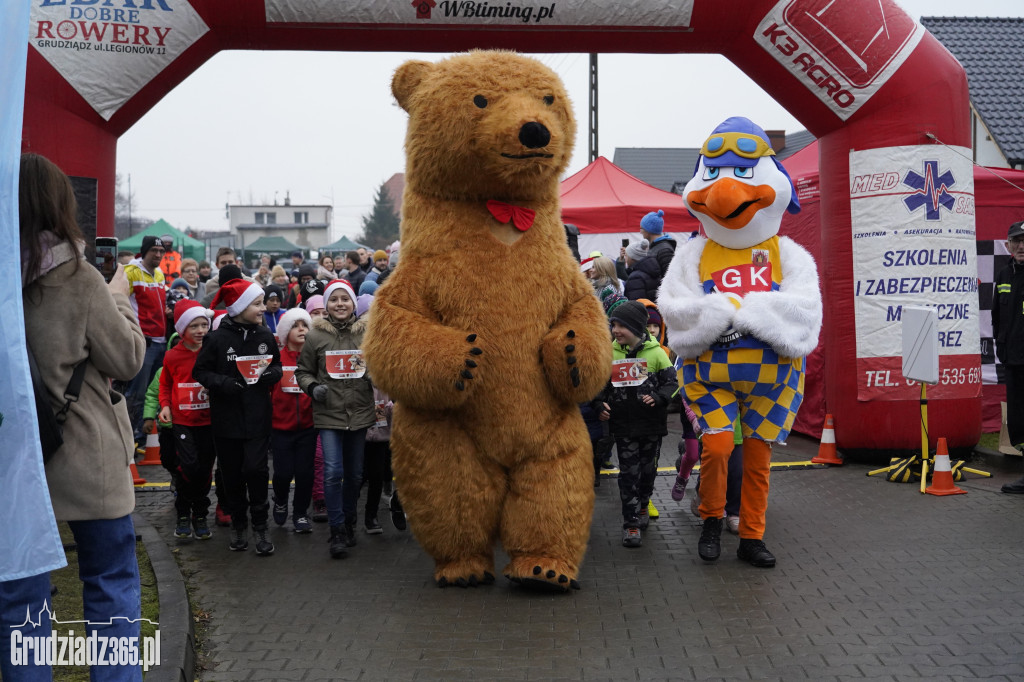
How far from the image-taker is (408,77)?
18.2 ft

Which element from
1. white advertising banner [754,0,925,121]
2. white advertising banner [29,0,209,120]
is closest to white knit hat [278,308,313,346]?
white advertising banner [29,0,209,120]

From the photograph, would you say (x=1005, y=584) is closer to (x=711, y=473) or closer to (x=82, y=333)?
(x=711, y=473)

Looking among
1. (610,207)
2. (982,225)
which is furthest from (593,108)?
(982,225)

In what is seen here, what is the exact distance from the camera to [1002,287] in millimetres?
8086

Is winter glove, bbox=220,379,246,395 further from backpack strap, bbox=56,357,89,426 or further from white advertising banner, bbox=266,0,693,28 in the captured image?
white advertising banner, bbox=266,0,693,28

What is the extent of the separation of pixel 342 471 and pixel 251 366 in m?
0.89

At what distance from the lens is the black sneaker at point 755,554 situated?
571cm

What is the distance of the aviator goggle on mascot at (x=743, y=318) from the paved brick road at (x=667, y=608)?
541mm

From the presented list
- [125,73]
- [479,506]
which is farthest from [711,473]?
[125,73]

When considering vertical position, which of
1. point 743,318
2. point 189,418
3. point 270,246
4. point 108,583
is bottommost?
point 108,583

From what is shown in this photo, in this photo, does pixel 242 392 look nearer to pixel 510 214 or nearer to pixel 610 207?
pixel 510 214

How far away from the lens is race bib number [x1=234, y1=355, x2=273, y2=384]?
609 centimetres

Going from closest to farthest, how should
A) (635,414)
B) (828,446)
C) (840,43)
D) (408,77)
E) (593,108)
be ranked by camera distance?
1. (408,77)
2. (635,414)
3. (840,43)
4. (828,446)
5. (593,108)

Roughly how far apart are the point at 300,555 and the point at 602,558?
6.28 feet
